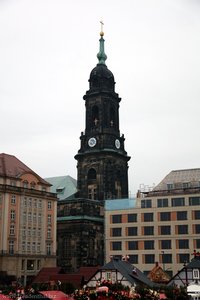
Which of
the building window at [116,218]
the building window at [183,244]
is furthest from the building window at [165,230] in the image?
the building window at [116,218]

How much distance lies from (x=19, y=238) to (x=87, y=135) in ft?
119

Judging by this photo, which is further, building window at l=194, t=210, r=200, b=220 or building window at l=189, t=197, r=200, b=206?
building window at l=189, t=197, r=200, b=206

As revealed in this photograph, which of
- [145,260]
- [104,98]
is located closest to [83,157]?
[104,98]

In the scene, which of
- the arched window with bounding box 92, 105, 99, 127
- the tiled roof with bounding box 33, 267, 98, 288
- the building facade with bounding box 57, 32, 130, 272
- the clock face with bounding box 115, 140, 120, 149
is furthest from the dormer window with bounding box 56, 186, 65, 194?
the tiled roof with bounding box 33, 267, 98, 288

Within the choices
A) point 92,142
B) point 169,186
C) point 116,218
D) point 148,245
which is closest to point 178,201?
point 169,186

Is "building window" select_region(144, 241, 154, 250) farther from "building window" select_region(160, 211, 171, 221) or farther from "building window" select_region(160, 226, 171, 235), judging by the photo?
"building window" select_region(160, 211, 171, 221)

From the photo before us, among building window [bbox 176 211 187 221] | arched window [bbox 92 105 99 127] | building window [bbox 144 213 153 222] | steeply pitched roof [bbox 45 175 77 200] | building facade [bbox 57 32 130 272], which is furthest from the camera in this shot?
steeply pitched roof [bbox 45 175 77 200]

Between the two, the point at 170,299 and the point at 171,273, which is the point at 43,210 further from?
the point at 170,299

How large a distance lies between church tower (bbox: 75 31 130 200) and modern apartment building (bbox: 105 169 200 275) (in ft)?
41.4

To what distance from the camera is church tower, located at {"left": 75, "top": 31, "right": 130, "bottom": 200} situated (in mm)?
109381

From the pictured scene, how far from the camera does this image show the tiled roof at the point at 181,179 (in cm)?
9800

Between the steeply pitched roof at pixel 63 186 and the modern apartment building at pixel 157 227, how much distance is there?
812 inches

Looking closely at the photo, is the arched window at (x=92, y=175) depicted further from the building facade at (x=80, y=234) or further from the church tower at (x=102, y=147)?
the building facade at (x=80, y=234)

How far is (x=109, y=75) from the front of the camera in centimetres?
11875
